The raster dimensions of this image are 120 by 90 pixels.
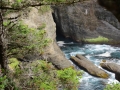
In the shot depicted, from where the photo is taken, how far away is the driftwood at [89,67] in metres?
21.6

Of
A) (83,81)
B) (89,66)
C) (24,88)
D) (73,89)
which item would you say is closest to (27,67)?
(24,88)

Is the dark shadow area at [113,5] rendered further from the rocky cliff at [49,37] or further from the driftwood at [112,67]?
the driftwood at [112,67]

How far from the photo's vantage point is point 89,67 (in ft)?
74.8

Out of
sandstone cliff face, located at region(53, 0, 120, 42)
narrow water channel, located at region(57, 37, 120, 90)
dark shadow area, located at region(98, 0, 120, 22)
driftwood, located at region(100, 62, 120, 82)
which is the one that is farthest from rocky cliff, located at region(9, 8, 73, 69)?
dark shadow area, located at region(98, 0, 120, 22)

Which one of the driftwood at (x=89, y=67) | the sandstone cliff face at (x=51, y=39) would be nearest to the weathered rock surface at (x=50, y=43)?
the sandstone cliff face at (x=51, y=39)

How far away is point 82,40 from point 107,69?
37.6 feet

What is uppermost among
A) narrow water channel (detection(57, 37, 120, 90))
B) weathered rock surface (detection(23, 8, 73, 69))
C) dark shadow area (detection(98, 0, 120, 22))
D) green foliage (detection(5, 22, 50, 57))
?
dark shadow area (detection(98, 0, 120, 22))

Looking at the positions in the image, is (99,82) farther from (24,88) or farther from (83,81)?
(24,88)

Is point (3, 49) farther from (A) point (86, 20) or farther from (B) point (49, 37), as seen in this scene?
(A) point (86, 20)

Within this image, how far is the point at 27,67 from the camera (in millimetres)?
9344

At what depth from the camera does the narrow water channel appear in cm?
2023

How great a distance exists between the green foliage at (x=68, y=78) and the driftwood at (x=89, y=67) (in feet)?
38.6

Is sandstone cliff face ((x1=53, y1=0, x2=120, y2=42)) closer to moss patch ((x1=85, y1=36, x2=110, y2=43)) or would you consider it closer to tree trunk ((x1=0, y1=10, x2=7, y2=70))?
moss patch ((x1=85, y1=36, x2=110, y2=43))

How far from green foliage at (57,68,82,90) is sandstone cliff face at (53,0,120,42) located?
79.1 ft
